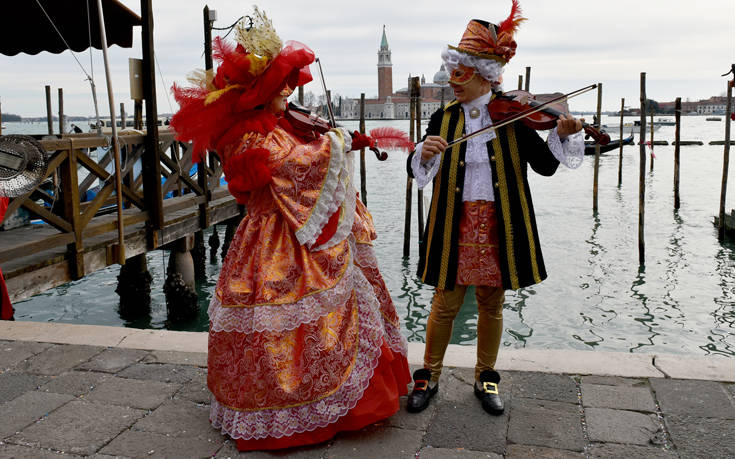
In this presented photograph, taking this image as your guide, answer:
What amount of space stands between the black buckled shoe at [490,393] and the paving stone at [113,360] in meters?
1.77

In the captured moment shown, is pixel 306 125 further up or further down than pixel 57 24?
further down

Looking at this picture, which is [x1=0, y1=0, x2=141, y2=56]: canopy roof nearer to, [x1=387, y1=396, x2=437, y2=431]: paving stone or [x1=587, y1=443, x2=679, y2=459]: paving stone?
[x1=387, y1=396, x2=437, y2=431]: paving stone

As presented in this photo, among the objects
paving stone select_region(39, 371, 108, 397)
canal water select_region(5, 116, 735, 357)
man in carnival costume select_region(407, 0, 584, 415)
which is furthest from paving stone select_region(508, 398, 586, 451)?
canal water select_region(5, 116, 735, 357)

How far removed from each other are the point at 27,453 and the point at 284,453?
954 mm

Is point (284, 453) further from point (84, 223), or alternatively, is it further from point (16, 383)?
point (84, 223)

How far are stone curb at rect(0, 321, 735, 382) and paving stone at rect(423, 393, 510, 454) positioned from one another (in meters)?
0.44

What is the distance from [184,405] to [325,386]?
0.76m

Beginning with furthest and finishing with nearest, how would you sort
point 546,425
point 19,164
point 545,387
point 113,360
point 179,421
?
point 19,164, point 113,360, point 545,387, point 179,421, point 546,425

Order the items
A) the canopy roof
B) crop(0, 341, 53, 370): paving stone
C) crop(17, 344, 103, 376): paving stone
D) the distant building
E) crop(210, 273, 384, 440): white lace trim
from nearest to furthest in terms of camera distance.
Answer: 1. crop(210, 273, 384, 440): white lace trim
2. crop(17, 344, 103, 376): paving stone
3. crop(0, 341, 53, 370): paving stone
4. the canopy roof
5. the distant building

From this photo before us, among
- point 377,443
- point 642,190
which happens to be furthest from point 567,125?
point 642,190

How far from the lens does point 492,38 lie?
254 cm

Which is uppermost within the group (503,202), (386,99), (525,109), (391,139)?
(386,99)

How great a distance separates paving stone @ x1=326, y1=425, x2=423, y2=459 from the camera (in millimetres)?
2299

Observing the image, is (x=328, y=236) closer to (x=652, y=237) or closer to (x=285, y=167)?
(x=285, y=167)
